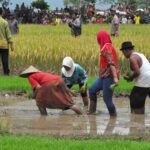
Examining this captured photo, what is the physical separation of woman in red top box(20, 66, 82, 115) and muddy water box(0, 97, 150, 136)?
24 centimetres

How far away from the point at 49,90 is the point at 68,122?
941 mm

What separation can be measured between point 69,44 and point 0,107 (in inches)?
352

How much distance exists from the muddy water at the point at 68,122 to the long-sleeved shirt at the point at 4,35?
4946mm

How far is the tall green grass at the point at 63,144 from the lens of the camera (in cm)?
764

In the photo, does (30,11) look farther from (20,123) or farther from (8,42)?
(20,123)

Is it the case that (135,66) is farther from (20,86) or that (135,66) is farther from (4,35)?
(4,35)

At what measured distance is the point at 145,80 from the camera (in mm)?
11391

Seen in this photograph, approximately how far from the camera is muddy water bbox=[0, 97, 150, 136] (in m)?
9.62

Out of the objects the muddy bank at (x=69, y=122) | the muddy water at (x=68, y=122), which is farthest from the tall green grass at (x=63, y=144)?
the muddy water at (x=68, y=122)

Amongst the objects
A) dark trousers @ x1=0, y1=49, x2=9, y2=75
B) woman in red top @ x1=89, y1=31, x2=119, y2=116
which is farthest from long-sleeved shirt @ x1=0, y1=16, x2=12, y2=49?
woman in red top @ x1=89, y1=31, x2=119, y2=116

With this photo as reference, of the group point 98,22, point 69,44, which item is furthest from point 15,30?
point 98,22

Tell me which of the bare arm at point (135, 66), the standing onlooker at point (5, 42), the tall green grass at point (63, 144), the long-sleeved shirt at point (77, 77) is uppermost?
the bare arm at point (135, 66)

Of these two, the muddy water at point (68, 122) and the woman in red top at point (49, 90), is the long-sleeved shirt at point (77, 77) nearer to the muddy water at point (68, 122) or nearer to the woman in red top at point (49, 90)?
the muddy water at point (68, 122)

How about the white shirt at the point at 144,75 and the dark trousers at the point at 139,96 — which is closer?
the white shirt at the point at 144,75
